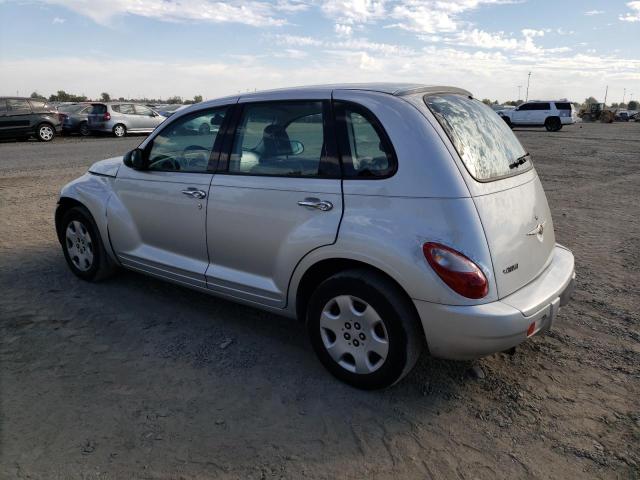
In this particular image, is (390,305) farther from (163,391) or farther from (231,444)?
(163,391)

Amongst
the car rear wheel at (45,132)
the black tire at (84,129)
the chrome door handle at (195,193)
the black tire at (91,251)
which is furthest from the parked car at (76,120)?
the chrome door handle at (195,193)

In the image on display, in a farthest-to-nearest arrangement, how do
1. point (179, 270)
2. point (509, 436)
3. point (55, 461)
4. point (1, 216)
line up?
1. point (1, 216)
2. point (179, 270)
3. point (509, 436)
4. point (55, 461)

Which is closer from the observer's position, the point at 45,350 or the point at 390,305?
the point at 390,305

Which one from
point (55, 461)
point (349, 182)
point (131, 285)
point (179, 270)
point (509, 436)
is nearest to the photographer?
point (55, 461)

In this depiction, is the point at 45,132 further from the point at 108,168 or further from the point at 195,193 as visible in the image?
the point at 195,193

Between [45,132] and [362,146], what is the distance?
20775 mm

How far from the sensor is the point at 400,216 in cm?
272

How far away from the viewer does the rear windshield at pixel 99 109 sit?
879 inches

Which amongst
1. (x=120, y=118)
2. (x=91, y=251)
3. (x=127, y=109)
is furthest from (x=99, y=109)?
(x=91, y=251)

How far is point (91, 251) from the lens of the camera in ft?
15.1

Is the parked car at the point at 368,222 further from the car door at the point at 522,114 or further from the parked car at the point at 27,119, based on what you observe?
the car door at the point at 522,114

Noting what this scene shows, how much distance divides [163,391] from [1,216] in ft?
19.0

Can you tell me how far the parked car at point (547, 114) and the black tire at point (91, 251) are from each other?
100 feet

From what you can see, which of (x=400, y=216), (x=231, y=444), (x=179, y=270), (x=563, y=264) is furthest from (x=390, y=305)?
(x=179, y=270)
